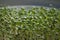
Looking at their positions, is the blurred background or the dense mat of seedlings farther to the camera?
the blurred background

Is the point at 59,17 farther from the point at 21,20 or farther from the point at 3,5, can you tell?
the point at 3,5

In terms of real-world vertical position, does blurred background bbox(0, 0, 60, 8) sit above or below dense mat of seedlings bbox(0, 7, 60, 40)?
above

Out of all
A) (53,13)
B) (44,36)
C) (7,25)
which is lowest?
(44,36)

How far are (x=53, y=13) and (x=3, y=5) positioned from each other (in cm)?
87

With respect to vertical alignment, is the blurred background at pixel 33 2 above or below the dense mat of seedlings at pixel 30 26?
above

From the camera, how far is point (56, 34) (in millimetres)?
2295

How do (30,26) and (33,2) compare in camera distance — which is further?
(33,2)

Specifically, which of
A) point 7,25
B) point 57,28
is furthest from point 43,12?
point 7,25

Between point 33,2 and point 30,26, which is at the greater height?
point 33,2

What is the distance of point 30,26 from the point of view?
2271 mm

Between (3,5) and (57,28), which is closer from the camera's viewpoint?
(57,28)

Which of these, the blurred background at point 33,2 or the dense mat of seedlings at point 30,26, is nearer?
the dense mat of seedlings at point 30,26

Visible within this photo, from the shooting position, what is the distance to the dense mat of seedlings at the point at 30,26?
2.27 meters

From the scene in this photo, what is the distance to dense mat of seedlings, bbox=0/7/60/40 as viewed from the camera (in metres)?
2.27
